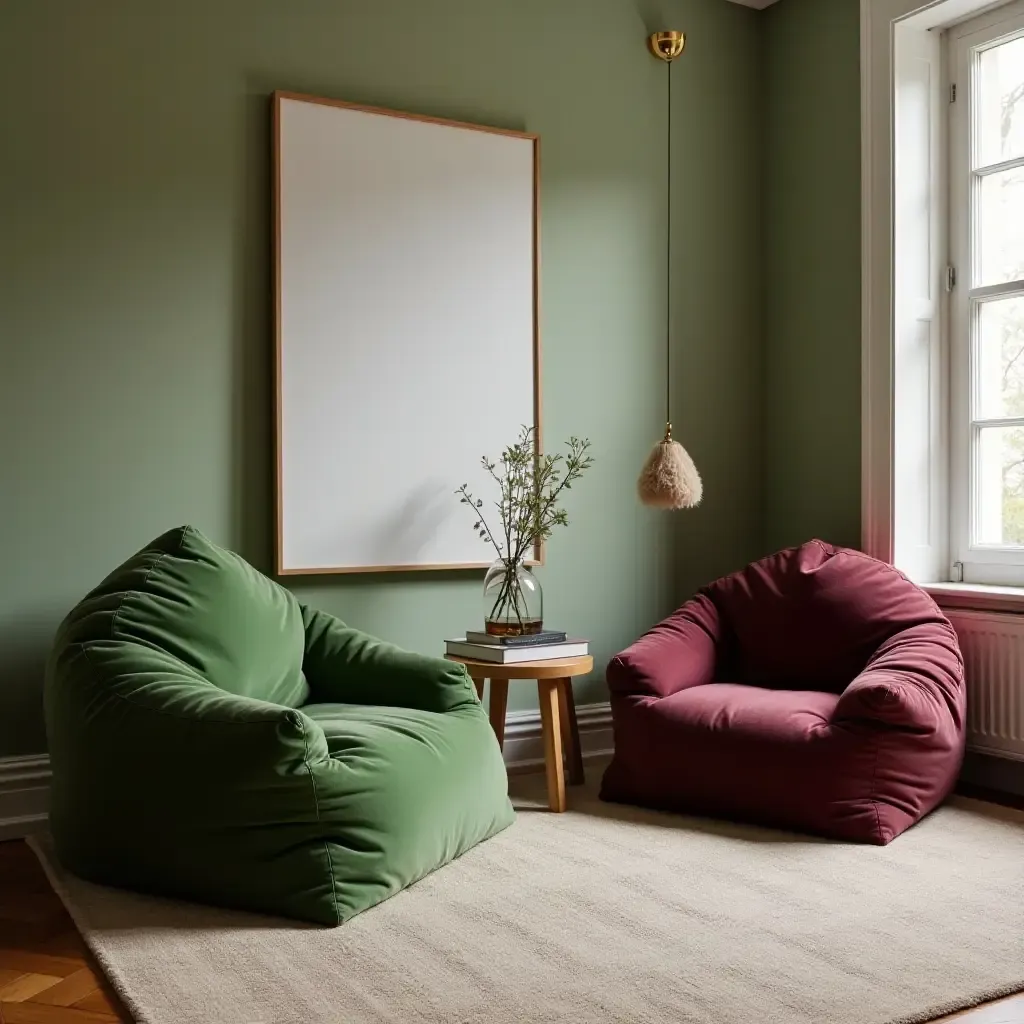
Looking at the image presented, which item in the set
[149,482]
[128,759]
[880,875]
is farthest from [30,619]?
[880,875]

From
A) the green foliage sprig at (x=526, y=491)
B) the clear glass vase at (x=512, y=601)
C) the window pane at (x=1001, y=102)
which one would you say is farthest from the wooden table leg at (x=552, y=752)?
the window pane at (x=1001, y=102)

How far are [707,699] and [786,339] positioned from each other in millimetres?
1605

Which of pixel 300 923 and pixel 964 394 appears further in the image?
pixel 964 394

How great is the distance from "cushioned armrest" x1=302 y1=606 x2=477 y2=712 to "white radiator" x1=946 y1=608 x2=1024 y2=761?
1585mm

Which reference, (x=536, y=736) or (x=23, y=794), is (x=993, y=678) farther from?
(x=23, y=794)

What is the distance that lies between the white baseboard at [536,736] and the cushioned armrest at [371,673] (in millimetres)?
807

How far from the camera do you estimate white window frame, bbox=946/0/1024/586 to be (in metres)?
3.80

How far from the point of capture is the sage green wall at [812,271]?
13.2 ft

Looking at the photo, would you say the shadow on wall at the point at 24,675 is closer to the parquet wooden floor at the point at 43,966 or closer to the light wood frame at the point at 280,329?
the parquet wooden floor at the point at 43,966

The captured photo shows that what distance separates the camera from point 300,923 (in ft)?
7.68

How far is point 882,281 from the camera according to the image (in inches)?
151

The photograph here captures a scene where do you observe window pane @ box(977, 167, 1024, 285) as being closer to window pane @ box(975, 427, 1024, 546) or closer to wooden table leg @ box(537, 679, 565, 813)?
window pane @ box(975, 427, 1024, 546)

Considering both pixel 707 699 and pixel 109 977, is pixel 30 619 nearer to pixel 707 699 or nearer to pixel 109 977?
pixel 109 977

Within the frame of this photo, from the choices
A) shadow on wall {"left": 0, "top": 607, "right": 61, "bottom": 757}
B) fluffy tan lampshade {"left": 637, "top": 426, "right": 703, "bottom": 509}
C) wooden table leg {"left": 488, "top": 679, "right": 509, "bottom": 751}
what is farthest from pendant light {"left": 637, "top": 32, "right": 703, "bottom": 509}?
shadow on wall {"left": 0, "top": 607, "right": 61, "bottom": 757}
